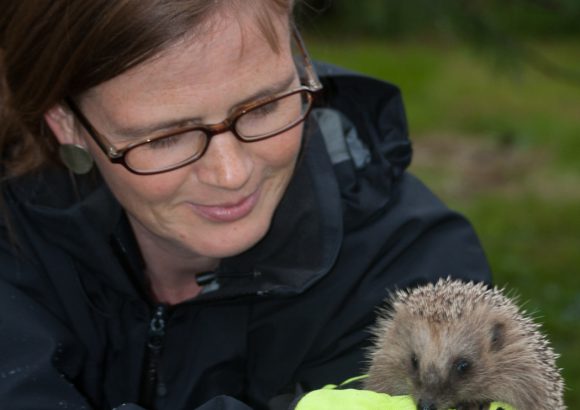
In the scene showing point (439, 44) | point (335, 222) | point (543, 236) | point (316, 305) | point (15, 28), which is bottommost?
point (439, 44)

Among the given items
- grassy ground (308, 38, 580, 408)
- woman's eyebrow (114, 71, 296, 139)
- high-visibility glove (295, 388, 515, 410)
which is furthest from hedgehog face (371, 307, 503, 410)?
grassy ground (308, 38, 580, 408)

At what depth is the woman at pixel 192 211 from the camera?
1670 millimetres

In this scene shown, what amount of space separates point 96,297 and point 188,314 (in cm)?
21

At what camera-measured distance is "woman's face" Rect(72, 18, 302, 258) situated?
64.9 inches

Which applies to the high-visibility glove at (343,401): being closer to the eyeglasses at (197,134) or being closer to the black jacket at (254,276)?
the black jacket at (254,276)

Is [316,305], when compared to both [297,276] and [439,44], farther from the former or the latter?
[439,44]

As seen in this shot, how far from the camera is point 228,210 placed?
1804 millimetres

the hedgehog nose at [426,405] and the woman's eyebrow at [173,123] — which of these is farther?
the hedgehog nose at [426,405]

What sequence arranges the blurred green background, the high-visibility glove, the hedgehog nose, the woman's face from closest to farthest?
the high-visibility glove < the woman's face < the hedgehog nose < the blurred green background

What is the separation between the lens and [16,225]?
1.94 metres

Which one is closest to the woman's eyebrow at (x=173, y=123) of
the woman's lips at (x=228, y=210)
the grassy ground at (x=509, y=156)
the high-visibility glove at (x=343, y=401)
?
the woman's lips at (x=228, y=210)

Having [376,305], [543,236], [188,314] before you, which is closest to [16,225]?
[188,314]

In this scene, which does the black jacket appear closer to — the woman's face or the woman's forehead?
the woman's face

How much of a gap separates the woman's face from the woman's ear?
0.19 ft
